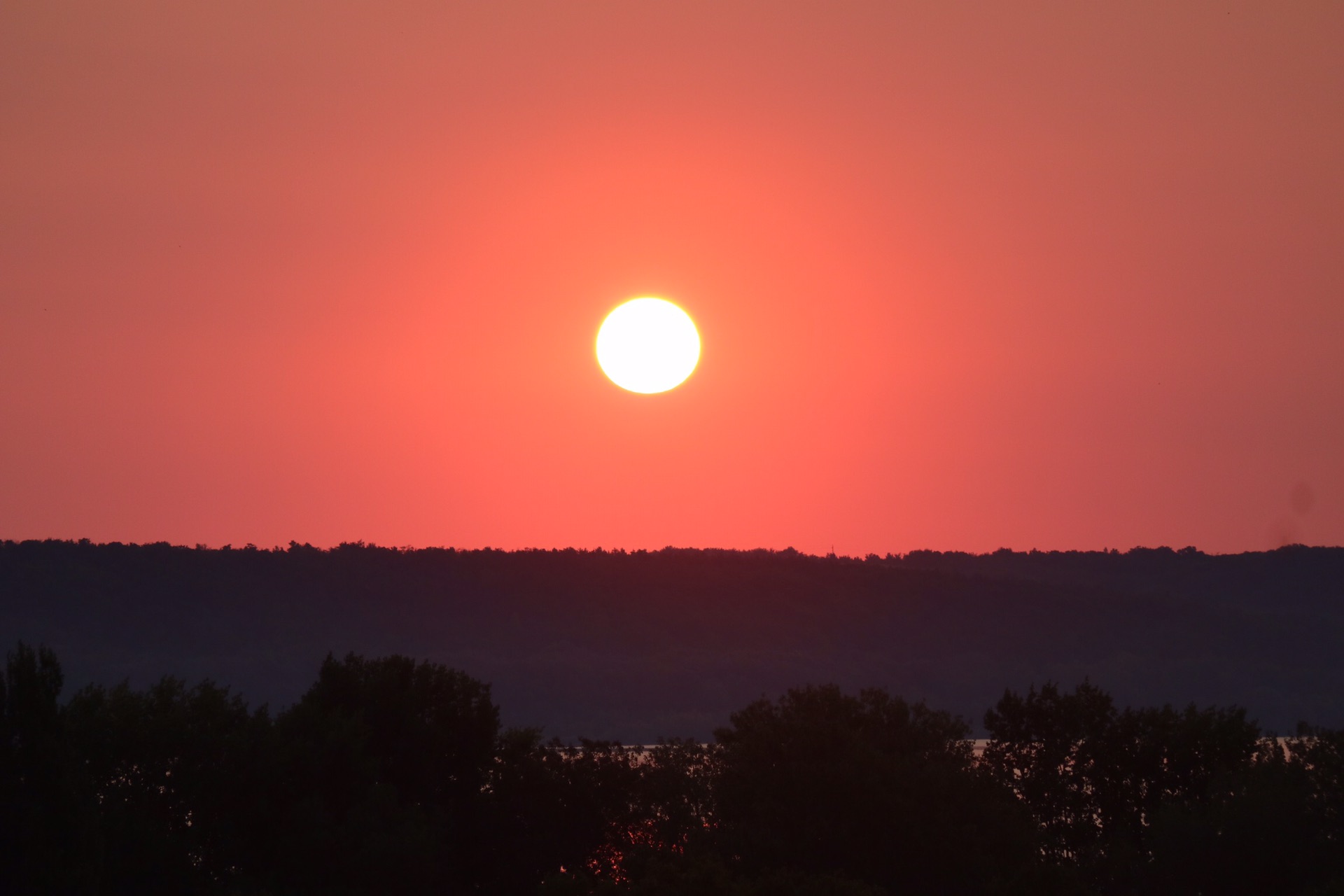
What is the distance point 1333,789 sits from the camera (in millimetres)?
42188

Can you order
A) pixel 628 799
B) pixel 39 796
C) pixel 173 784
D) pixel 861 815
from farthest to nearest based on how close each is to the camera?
pixel 628 799 < pixel 173 784 < pixel 861 815 < pixel 39 796

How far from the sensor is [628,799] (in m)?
51.9

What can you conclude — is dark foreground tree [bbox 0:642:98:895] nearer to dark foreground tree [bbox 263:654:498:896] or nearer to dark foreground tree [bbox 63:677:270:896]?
dark foreground tree [bbox 63:677:270:896]

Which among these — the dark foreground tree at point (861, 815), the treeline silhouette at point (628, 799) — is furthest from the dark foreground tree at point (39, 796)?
the dark foreground tree at point (861, 815)

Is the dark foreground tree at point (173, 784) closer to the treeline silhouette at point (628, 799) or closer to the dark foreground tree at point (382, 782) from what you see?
the treeline silhouette at point (628, 799)

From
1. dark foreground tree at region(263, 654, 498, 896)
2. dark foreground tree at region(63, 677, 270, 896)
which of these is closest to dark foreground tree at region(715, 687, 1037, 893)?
dark foreground tree at region(263, 654, 498, 896)

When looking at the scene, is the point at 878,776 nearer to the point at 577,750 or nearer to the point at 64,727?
the point at 577,750

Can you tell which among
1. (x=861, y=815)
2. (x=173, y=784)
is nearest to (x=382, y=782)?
(x=173, y=784)

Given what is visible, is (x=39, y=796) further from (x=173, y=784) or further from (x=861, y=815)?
A: (x=861, y=815)

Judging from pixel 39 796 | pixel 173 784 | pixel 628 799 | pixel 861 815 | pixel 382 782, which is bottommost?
pixel 628 799

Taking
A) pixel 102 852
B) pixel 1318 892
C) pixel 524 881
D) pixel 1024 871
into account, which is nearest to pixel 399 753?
pixel 524 881

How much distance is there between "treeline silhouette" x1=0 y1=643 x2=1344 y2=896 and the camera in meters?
36.2

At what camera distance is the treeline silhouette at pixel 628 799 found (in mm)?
36156

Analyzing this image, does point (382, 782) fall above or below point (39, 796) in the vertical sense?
below
